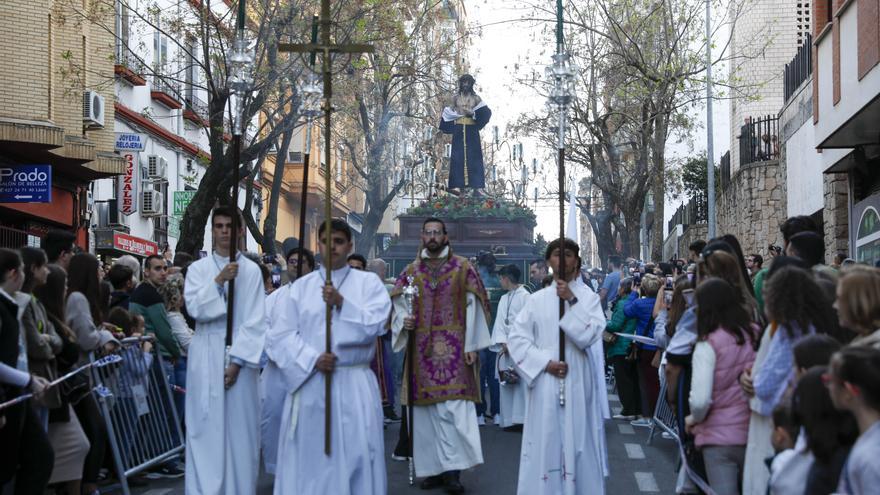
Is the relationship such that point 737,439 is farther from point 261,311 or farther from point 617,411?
point 617,411

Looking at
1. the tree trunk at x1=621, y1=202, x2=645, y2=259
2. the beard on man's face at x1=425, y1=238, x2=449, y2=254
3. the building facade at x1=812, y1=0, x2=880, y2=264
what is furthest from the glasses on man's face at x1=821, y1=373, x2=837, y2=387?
the tree trunk at x1=621, y1=202, x2=645, y2=259

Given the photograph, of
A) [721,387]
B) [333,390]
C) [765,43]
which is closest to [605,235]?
[765,43]

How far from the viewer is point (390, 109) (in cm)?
3431

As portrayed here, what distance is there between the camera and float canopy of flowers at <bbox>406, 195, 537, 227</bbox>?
21.7 m

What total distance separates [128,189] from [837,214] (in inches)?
565

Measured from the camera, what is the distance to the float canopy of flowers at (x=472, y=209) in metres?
21.7

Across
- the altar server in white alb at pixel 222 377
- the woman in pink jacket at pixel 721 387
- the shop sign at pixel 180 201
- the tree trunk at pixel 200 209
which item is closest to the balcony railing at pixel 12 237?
the tree trunk at pixel 200 209

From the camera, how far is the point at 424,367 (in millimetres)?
10508

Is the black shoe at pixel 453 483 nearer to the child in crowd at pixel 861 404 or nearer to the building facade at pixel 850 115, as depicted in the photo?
the child in crowd at pixel 861 404

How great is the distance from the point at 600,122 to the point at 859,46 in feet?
48.3

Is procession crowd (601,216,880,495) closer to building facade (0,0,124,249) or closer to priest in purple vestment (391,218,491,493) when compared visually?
priest in purple vestment (391,218,491,493)

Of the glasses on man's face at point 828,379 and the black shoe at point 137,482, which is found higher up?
the glasses on man's face at point 828,379

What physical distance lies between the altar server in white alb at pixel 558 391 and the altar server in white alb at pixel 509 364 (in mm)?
4305

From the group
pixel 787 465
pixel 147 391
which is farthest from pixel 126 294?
pixel 787 465
